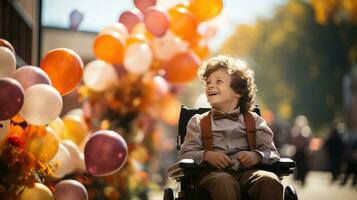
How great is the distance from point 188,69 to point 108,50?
3.87ft

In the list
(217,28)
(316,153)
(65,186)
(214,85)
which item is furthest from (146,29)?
(316,153)

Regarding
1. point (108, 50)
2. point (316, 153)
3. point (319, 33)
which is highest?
point (108, 50)

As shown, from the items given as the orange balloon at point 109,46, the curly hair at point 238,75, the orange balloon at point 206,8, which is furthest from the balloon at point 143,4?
the curly hair at point 238,75

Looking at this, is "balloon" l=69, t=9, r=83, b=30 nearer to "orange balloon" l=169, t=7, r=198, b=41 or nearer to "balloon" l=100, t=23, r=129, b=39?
"balloon" l=100, t=23, r=129, b=39

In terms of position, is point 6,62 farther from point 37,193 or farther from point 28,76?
point 37,193

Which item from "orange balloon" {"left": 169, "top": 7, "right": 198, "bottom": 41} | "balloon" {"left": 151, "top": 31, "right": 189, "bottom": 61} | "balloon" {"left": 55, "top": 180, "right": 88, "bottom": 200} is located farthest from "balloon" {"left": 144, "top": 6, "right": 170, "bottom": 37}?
"balloon" {"left": 55, "top": 180, "right": 88, "bottom": 200}

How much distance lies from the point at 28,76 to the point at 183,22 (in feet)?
11.6

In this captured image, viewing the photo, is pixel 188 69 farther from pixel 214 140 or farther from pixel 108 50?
pixel 214 140

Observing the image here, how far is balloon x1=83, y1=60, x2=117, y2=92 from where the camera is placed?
11.8 metres

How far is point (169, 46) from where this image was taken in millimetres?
11711

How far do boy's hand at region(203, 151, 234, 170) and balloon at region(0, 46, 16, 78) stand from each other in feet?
7.25

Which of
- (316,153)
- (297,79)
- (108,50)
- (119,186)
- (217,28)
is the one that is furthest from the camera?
(297,79)

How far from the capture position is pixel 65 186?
28.1 ft

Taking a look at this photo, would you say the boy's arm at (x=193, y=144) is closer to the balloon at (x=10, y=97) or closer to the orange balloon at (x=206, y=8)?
the balloon at (x=10, y=97)
